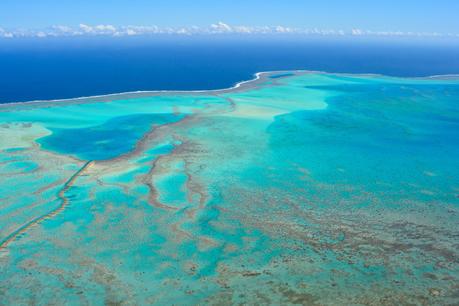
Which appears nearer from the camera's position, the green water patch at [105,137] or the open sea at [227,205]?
the open sea at [227,205]

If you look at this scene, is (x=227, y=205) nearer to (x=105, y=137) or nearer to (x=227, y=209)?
(x=227, y=209)

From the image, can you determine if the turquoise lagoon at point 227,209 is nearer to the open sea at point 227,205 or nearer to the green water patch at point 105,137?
the open sea at point 227,205


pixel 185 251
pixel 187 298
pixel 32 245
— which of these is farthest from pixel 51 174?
pixel 187 298

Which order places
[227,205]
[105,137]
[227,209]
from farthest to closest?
[105,137]
[227,205]
[227,209]

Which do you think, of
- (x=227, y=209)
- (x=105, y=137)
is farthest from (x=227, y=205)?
(x=105, y=137)

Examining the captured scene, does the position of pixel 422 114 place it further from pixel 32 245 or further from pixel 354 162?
pixel 32 245

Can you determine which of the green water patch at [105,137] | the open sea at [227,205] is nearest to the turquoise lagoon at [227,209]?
the open sea at [227,205]
